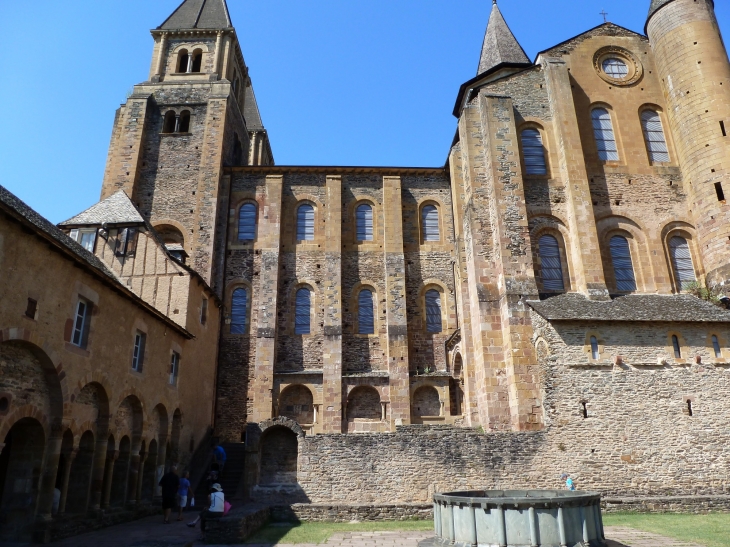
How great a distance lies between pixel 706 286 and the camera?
22.0 m

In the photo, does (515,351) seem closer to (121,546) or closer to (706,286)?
(706,286)

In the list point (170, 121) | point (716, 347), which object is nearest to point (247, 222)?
point (170, 121)

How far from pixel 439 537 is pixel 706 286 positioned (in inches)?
720

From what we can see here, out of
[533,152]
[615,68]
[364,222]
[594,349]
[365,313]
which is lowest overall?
[594,349]

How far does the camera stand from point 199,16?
33406 mm

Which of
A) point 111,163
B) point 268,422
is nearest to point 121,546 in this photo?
point 268,422

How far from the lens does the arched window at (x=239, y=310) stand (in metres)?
25.9

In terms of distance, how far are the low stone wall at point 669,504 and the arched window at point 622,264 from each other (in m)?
8.95

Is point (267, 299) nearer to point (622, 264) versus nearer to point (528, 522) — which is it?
point (622, 264)

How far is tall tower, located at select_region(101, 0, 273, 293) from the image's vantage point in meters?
26.8

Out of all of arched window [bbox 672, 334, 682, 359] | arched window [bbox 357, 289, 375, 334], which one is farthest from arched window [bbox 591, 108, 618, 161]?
arched window [bbox 357, 289, 375, 334]

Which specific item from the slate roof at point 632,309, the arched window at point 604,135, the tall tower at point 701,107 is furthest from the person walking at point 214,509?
the arched window at point 604,135

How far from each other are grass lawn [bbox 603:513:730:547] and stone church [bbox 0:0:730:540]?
237 centimetres

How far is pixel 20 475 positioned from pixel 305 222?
61.6 feet
